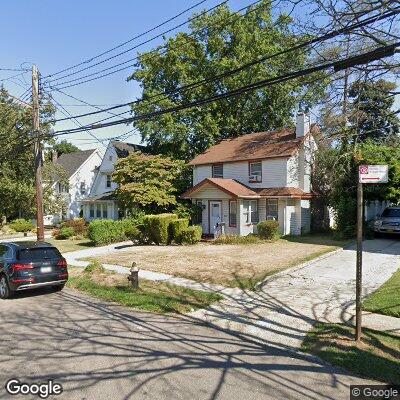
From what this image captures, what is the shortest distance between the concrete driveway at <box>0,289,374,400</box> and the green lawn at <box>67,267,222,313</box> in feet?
2.67

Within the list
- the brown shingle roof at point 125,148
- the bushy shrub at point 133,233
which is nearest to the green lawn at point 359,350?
the bushy shrub at point 133,233

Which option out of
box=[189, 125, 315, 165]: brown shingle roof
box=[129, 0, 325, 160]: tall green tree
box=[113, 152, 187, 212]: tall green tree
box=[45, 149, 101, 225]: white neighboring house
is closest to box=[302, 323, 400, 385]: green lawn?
box=[189, 125, 315, 165]: brown shingle roof

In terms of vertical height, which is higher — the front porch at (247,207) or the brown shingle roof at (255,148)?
the brown shingle roof at (255,148)

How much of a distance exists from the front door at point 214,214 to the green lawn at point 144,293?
1225cm

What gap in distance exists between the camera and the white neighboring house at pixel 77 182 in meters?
40.1

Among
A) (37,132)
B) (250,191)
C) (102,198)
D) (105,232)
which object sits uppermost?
(37,132)

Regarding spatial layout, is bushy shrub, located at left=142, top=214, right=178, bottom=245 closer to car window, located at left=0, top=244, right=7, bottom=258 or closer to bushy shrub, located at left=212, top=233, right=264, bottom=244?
bushy shrub, located at left=212, top=233, right=264, bottom=244

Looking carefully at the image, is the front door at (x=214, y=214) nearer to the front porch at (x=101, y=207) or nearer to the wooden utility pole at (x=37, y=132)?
the wooden utility pole at (x=37, y=132)

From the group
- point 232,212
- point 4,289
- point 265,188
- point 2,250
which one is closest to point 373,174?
point 4,289

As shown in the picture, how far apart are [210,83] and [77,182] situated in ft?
62.6

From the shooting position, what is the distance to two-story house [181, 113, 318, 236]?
2372 cm

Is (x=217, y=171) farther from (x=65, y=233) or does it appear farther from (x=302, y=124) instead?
(x=65, y=233)

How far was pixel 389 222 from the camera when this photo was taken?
20547 millimetres

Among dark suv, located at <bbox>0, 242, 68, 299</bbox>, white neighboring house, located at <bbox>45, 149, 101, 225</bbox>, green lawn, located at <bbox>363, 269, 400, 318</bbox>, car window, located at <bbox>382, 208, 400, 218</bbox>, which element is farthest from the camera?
white neighboring house, located at <bbox>45, 149, 101, 225</bbox>
